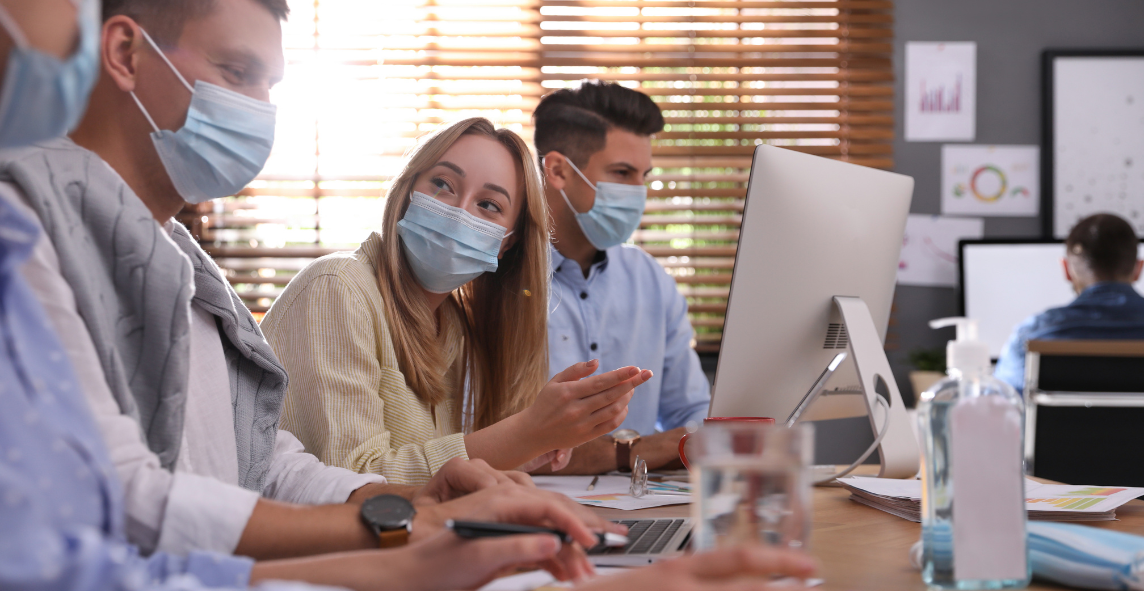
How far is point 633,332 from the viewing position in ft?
6.88

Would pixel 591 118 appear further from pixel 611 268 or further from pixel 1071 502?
pixel 1071 502

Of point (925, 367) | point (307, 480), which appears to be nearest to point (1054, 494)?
point (307, 480)

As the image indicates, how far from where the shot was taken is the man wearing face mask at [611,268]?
2.05 m

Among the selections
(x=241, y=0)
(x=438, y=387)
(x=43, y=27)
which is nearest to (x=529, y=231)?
(x=438, y=387)

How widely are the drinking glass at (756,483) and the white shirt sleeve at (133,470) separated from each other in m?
0.39

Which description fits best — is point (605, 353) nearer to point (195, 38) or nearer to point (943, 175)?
point (195, 38)

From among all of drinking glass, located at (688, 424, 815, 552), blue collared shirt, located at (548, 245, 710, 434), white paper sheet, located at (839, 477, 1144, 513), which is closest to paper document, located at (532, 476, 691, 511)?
white paper sheet, located at (839, 477, 1144, 513)

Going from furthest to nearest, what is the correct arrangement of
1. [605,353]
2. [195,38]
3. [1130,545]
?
[605,353]
[195,38]
[1130,545]

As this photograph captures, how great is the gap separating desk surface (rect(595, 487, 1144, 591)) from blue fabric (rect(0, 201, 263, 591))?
19.4 inches

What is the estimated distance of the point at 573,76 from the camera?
298 centimetres

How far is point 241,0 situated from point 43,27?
1.83ft

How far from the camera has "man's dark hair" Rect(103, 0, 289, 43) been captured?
964 mm

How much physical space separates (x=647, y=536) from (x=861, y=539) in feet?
0.76

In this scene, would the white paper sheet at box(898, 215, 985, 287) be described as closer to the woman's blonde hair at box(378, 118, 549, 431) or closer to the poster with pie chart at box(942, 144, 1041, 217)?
the poster with pie chart at box(942, 144, 1041, 217)
